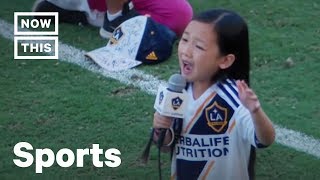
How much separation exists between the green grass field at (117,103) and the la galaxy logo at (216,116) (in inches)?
45.9

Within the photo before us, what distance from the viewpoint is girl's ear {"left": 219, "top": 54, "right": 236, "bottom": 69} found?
2.84 meters

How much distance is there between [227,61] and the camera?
2848 millimetres

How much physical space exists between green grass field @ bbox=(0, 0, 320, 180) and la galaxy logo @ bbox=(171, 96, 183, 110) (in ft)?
4.54

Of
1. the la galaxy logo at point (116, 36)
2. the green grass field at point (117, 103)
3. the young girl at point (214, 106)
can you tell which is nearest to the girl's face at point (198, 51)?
the young girl at point (214, 106)

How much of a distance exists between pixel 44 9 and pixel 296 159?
2949mm

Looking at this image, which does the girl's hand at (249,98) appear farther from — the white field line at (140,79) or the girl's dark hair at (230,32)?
the white field line at (140,79)

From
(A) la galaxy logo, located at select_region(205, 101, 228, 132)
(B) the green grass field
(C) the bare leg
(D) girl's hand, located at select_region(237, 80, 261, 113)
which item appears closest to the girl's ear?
(A) la galaxy logo, located at select_region(205, 101, 228, 132)

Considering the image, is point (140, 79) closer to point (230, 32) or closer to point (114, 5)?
point (114, 5)

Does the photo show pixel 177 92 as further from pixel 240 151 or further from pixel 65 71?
pixel 65 71

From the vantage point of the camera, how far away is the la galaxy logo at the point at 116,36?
5.80 metres

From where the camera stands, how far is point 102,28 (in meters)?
6.16

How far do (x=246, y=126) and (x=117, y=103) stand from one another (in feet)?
6.98

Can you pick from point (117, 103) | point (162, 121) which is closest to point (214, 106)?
point (162, 121)

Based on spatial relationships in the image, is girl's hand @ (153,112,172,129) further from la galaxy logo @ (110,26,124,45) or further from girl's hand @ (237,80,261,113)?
la galaxy logo @ (110,26,124,45)
